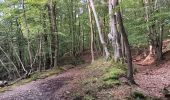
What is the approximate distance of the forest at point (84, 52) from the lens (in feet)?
38.6

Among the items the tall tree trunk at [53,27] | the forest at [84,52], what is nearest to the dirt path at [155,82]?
the forest at [84,52]

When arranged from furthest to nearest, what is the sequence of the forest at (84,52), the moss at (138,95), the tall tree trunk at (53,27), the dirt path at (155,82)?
the tall tree trunk at (53,27) < the dirt path at (155,82) < the forest at (84,52) < the moss at (138,95)

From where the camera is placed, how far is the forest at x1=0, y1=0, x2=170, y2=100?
11.8m

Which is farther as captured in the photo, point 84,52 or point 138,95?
point 84,52

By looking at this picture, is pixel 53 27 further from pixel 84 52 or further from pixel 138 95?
pixel 138 95

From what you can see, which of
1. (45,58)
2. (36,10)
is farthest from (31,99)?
(45,58)

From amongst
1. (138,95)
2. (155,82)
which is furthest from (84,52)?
(138,95)

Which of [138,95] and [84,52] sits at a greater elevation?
[138,95]

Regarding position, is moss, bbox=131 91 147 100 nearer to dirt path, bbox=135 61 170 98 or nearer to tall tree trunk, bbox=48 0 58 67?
dirt path, bbox=135 61 170 98

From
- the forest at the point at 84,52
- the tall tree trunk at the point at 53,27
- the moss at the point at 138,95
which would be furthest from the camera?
the tall tree trunk at the point at 53,27

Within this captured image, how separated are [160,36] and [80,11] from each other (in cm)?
1839

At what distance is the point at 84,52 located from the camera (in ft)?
130

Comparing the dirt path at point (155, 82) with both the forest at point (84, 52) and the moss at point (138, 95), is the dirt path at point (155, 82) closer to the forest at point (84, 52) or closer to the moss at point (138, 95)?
the forest at point (84, 52)

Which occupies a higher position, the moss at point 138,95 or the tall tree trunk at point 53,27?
the tall tree trunk at point 53,27
